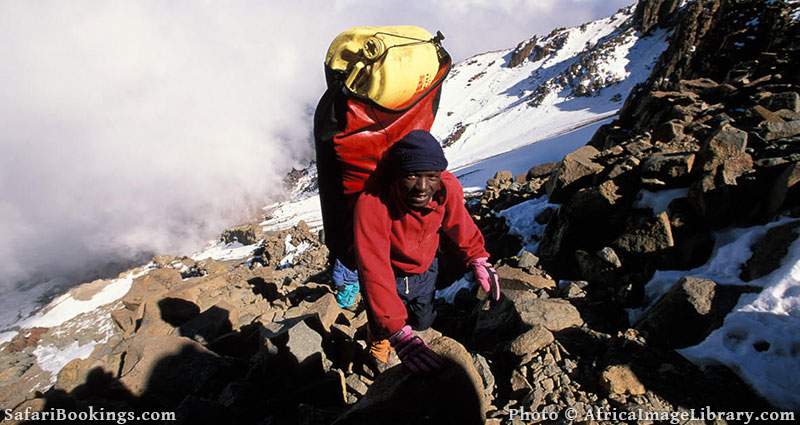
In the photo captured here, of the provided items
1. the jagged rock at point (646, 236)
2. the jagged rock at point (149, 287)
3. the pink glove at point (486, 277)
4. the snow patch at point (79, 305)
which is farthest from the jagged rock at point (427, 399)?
the snow patch at point (79, 305)

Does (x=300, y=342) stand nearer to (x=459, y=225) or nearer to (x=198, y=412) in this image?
(x=198, y=412)

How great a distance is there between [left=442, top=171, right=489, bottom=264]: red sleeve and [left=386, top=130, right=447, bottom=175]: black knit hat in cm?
45

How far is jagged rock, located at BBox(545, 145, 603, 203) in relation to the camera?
527 centimetres

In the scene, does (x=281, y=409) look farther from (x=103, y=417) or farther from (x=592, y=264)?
(x=592, y=264)

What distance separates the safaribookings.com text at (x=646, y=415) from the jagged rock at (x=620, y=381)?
13 cm

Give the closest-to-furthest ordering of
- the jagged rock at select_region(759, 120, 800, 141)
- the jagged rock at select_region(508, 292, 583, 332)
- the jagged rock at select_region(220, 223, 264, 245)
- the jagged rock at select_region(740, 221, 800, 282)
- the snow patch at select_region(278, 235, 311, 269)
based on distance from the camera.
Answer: the jagged rock at select_region(740, 221, 800, 282), the jagged rock at select_region(508, 292, 583, 332), the jagged rock at select_region(759, 120, 800, 141), the snow patch at select_region(278, 235, 311, 269), the jagged rock at select_region(220, 223, 264, 245)

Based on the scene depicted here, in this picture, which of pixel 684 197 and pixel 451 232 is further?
pixel 684 197

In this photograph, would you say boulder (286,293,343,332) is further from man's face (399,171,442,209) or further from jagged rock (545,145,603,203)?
jagged rock (545,145,603,203)

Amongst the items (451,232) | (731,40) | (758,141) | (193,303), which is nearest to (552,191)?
(758,141)

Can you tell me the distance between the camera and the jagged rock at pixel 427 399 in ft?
6.07

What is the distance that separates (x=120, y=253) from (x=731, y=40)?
73.7 meters

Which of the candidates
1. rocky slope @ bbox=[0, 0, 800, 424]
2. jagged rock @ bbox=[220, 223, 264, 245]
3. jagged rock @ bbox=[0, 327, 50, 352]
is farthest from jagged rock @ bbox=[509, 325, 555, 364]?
jagged rock @ bbox=[220, 223, 264, 245]

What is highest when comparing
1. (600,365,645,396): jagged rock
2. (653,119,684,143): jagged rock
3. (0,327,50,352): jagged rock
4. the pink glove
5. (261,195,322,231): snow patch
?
(653,119,684,143): jagged rock

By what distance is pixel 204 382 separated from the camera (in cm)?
294
